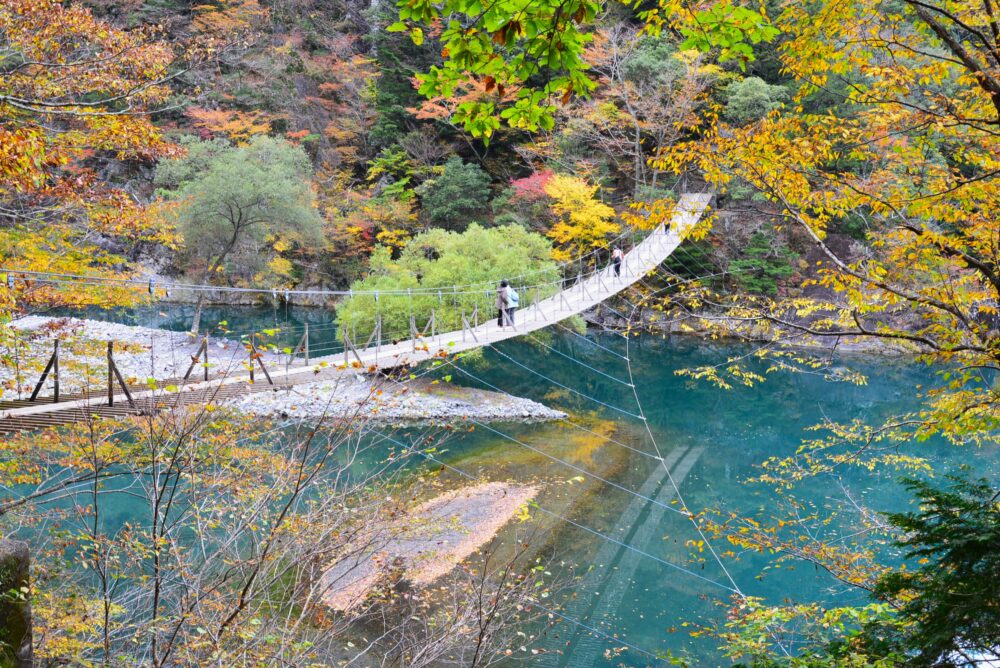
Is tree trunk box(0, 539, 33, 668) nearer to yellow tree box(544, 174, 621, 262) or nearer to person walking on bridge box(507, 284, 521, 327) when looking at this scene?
person walking on bridge box(507, 284, 521, 327)

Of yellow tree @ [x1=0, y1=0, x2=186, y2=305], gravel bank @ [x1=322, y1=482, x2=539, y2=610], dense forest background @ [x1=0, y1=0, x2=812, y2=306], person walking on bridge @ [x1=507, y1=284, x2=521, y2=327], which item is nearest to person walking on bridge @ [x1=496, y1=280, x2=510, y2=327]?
person walking on bridge @ [x1=507, y1=284, x2=521, y2=327]

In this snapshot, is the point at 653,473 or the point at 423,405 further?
the point at 423,405

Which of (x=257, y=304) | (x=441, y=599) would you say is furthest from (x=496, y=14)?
(x=257, y=304)

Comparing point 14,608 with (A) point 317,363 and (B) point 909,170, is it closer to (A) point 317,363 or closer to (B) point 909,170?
(B) point 909,170

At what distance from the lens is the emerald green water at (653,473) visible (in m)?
4.81

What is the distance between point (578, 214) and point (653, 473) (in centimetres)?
593

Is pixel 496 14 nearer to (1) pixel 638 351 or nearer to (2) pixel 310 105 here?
(1) pixel 638 351

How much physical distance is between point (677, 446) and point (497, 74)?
25.7 ft

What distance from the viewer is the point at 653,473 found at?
7426 millimetres

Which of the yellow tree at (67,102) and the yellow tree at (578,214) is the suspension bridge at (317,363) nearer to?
the yellow tree at (578,214)

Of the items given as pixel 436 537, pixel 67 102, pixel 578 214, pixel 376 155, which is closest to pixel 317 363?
pixel 436 537

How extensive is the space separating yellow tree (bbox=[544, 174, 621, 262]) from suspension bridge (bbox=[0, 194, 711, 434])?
75 centimetres

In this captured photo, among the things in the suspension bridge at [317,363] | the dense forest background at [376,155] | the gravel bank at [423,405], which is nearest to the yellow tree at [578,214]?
the dense forest background at [376,155]

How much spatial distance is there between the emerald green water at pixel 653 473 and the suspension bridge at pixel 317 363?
1.18m
